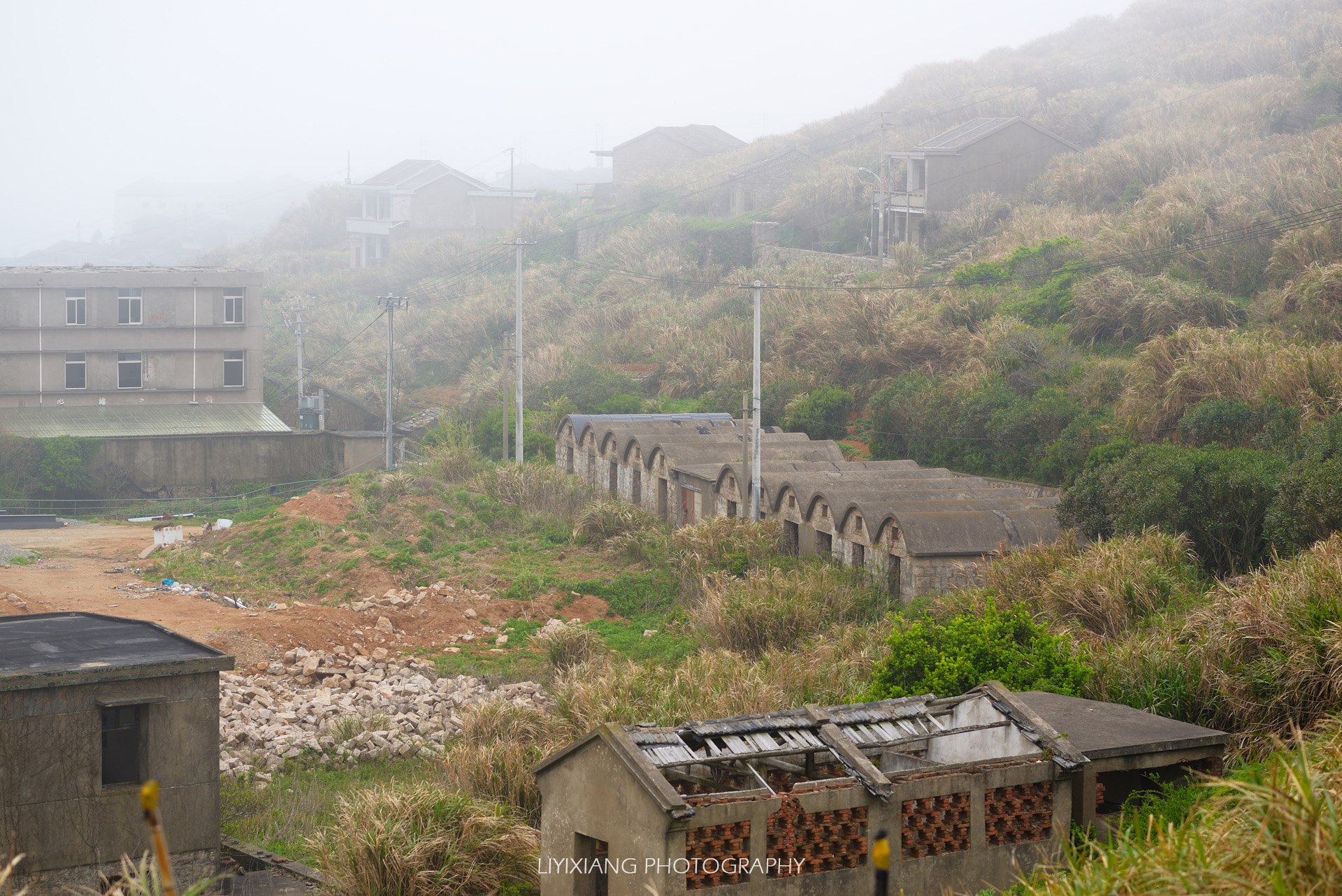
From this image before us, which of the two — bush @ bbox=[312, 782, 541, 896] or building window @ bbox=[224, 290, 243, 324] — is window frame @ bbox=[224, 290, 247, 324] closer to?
building window @ bbox=[224, 290, 243, 324]

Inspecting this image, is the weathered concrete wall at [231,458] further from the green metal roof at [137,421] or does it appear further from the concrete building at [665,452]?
the concrete building at [665,452]

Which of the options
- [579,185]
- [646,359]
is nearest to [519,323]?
[646,359]

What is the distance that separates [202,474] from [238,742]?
27843 mm

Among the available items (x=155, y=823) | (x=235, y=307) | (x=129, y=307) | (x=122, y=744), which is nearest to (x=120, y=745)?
(x=122, y=744)

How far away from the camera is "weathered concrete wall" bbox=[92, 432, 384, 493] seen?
40.2m

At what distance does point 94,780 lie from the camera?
36.2ft

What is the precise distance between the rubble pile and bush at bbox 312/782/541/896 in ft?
14.7

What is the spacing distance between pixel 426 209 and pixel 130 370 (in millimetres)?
40037

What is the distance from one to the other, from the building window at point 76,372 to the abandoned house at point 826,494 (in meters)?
19.9

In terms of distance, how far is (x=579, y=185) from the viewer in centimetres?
8694

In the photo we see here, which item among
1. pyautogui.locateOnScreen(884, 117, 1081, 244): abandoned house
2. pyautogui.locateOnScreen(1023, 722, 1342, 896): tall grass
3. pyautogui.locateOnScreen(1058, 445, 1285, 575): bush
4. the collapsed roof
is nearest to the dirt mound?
pyautogui.locateOnScreen(1058, 445, 1285, 575): bush

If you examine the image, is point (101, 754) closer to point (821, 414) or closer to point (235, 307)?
point (821, 414)

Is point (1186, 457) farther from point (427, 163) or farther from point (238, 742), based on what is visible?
point (427, 163)

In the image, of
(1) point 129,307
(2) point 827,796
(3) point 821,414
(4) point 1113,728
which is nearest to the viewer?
(2) point 827,796
